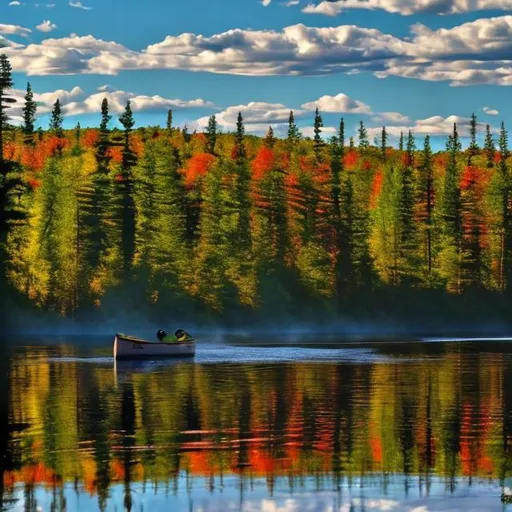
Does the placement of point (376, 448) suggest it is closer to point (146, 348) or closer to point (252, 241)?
point (146, 348)

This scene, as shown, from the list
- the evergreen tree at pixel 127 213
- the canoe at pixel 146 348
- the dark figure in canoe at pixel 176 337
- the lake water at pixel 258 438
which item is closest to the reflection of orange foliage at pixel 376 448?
the lake water at pixel 258 438

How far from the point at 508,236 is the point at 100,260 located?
2270 inches

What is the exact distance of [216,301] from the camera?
15688 centimetres

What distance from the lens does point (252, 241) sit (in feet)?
543

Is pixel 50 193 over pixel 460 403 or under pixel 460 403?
over

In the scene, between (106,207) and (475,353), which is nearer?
(475,353)

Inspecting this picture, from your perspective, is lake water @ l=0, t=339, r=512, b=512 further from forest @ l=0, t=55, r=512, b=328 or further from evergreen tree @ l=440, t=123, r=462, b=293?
evergreen tree @ l=440, t=123, r=462, b=293

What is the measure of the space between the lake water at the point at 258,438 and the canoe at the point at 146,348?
6.54 metres

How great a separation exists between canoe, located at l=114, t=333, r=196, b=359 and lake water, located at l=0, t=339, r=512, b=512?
258 inches

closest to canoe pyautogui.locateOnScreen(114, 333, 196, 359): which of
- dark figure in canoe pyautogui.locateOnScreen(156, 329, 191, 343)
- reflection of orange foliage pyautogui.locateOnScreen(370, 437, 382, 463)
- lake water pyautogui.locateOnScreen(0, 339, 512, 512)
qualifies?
dark figure in canoe pyautogui.locateOnScreen(156, 329, 191, 343)

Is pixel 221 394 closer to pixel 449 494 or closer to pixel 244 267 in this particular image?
pixel 449 494

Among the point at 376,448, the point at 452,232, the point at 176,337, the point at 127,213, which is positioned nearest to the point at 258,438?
the point at 376,448

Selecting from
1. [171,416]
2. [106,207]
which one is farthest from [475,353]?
[106,207]

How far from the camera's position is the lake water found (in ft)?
98.1
